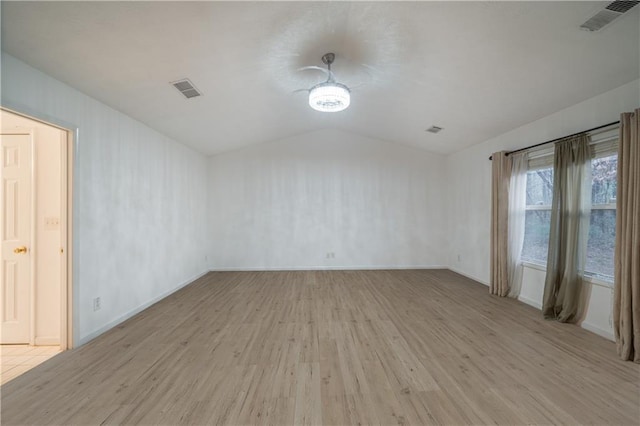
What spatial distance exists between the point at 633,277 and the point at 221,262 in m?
6.34

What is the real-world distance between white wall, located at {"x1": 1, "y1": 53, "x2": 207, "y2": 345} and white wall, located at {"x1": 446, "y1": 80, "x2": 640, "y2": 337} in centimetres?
545

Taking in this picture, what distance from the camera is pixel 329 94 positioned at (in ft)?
9.02

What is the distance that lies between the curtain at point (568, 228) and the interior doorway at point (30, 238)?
5.57 meters

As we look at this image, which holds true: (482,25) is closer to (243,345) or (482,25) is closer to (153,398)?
A: (243,345)

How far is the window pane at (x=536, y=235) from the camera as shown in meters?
3.78

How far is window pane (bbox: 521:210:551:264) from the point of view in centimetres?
378

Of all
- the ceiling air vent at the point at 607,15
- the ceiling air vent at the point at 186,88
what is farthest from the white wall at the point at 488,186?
the ceiling air vent at the point at 186,88

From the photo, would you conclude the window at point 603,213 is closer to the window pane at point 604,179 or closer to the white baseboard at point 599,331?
the window pane at point 604,179

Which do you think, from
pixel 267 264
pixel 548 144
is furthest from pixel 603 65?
pixel 267 264

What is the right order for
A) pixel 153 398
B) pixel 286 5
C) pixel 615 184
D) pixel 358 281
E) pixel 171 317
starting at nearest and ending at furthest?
1. pixel 153 398
2. pixel 286 5
3. pixel 615 184
4. pixel 171 317
5. pixel 358 281

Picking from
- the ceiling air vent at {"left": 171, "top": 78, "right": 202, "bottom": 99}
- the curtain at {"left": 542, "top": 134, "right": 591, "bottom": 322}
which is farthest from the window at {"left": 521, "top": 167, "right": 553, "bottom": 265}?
the ceiling air vent at {"left": 171, "top": 78, "right": 202, "bottom": 99}

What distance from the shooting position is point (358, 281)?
515 cm

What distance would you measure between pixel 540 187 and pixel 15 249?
6.42m

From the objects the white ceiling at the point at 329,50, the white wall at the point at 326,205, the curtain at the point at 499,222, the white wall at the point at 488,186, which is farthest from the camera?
the white wall at the point at 326,205
